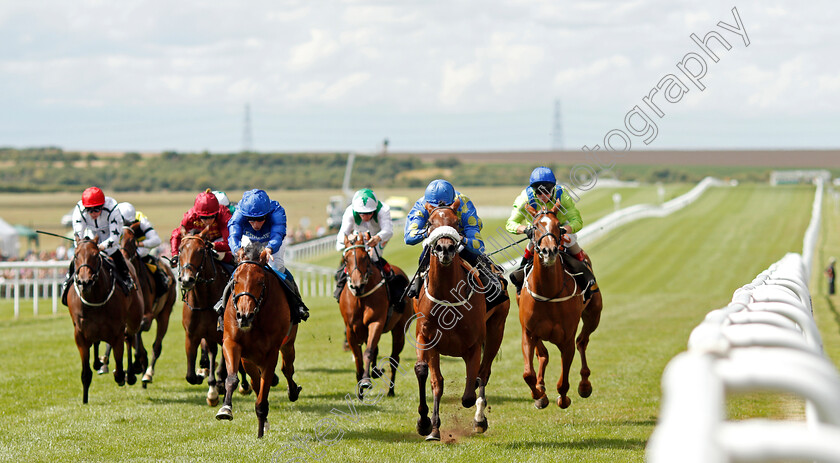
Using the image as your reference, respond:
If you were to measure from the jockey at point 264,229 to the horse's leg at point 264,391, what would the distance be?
662mm

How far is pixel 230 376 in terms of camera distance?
26.4ft

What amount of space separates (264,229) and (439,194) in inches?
68.6

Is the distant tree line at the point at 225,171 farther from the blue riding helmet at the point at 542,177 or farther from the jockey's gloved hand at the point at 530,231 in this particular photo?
the jockey's gloved hand at the point at 530,231

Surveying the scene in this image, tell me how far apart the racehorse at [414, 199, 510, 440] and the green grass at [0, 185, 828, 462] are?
35 centimetres

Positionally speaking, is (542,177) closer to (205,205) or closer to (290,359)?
(290,359)

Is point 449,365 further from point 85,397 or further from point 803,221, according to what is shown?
point 803,221

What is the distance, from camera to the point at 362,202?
10.6 meters

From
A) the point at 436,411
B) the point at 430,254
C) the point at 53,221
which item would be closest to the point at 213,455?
the point at 436,411

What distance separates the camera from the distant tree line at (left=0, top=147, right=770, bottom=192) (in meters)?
80.0

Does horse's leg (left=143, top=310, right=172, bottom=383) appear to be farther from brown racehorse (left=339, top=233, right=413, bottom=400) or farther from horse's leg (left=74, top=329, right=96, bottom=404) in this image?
brown racehorse (left=339, top=233, right=413, bottom=400)

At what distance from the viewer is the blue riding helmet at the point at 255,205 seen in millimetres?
8773

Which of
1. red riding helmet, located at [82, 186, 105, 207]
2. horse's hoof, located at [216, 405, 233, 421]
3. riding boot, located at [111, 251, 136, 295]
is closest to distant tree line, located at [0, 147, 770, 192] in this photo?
riding boot, located at [111, 251, 136, 295]

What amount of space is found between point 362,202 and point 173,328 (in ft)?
31.1

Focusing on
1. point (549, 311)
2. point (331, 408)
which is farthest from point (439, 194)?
point (331, 408)
